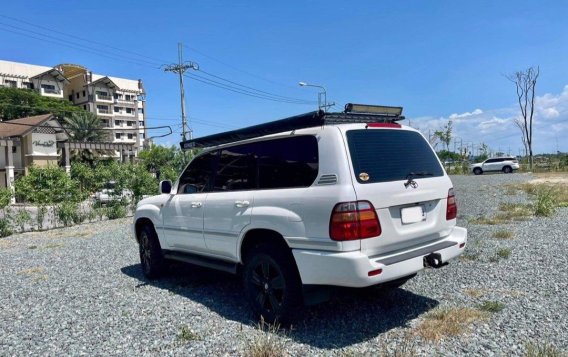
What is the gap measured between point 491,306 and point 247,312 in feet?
8.33

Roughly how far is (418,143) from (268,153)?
162cm

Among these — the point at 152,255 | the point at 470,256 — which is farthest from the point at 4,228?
the point at 470,256

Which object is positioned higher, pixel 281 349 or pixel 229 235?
pixel 229 235

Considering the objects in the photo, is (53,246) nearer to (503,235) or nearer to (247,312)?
(247,312)

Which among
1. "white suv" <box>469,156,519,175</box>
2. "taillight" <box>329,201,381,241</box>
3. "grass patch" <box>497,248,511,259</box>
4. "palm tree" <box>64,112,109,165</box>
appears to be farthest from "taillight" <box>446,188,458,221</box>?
"palm tree" <box>64,112,109,165</box>

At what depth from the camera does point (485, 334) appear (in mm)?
3672

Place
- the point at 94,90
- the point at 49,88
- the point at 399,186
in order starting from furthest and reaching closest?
the point at 94,90
the point at 49,88
the point at 399,186

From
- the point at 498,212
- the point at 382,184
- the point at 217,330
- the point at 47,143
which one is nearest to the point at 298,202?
the point at 382,184

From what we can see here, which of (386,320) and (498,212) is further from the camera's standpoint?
(498,212)

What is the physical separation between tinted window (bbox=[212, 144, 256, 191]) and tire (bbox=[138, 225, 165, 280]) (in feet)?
5.63

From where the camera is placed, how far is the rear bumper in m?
3.44

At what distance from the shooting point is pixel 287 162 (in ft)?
13.8

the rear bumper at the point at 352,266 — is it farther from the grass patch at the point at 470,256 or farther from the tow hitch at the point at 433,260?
the grass patch at the point at 470,256

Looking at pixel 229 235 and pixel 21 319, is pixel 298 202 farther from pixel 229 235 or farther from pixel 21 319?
pixel 21 319
